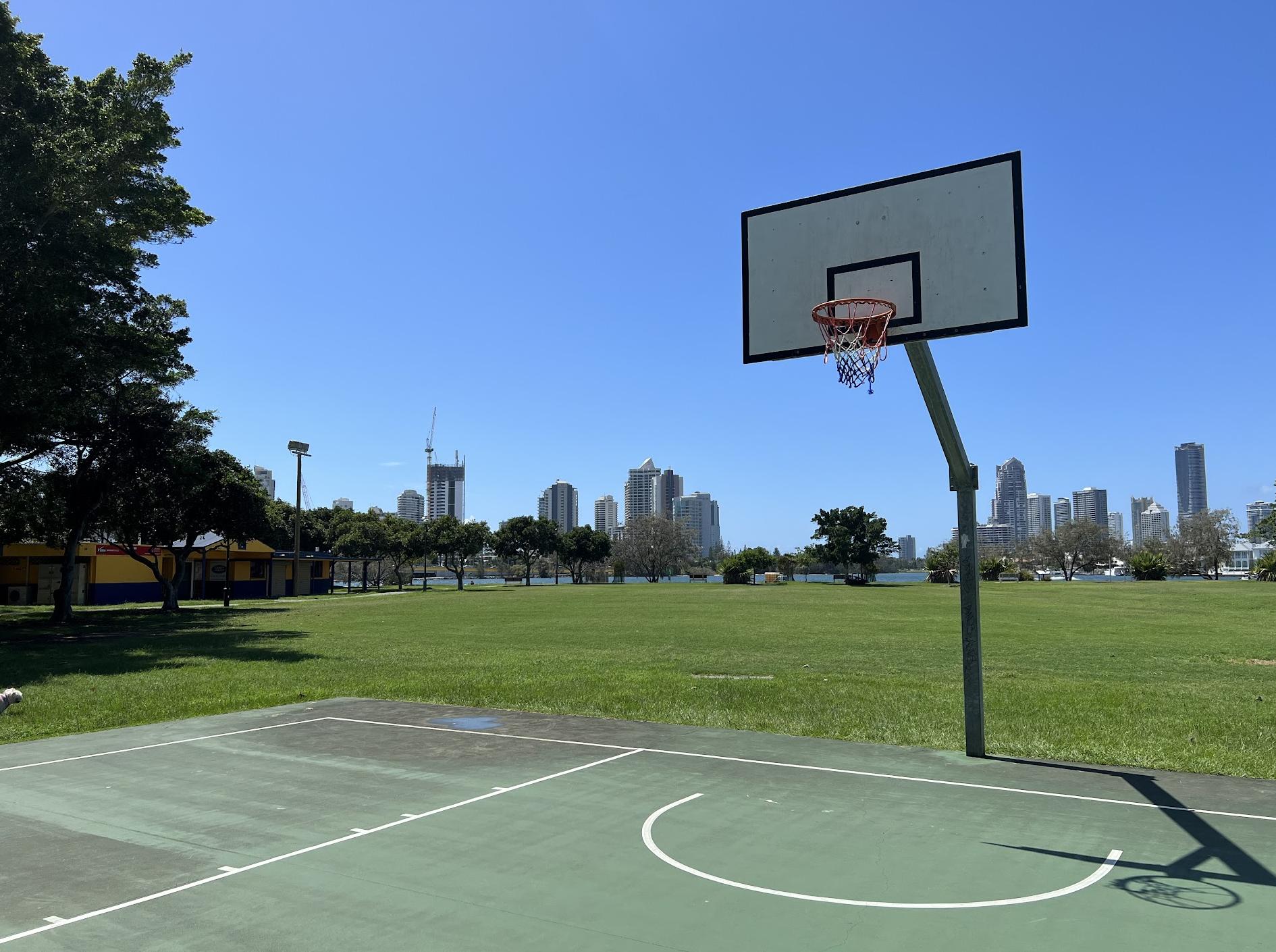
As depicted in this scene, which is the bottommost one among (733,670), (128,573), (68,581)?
(733,670)

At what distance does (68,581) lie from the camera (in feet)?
120

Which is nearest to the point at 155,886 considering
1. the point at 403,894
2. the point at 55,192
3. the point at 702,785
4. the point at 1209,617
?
the point at 403,894

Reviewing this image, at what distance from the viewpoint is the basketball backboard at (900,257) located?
984 cm

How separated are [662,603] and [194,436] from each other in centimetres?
2705

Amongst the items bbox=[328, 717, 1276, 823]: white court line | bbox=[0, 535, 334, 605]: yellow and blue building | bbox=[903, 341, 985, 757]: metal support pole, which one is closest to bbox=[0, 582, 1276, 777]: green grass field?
bbox=[903, 341, 985, 757]: metal support pole

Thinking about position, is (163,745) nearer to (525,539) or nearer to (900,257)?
(900,257)

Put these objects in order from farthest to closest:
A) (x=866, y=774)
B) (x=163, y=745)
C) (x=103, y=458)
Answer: (x=103, y=458), (x=163, y=745), (x=866, y=774)

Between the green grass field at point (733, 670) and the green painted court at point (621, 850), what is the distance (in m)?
2.47

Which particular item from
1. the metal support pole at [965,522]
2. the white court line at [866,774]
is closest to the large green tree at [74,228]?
the white court line at [866,774]

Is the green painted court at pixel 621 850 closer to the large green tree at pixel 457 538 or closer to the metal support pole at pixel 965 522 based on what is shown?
the metal support pole at pixel 965 522

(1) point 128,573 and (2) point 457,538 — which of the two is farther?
(2) point 457,538

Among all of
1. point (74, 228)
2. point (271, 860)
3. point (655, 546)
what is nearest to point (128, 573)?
point (74, 228)

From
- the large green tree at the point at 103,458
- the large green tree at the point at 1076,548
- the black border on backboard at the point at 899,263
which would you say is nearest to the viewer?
the black border on backboard at the point at 899,263

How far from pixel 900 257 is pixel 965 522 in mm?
3419
